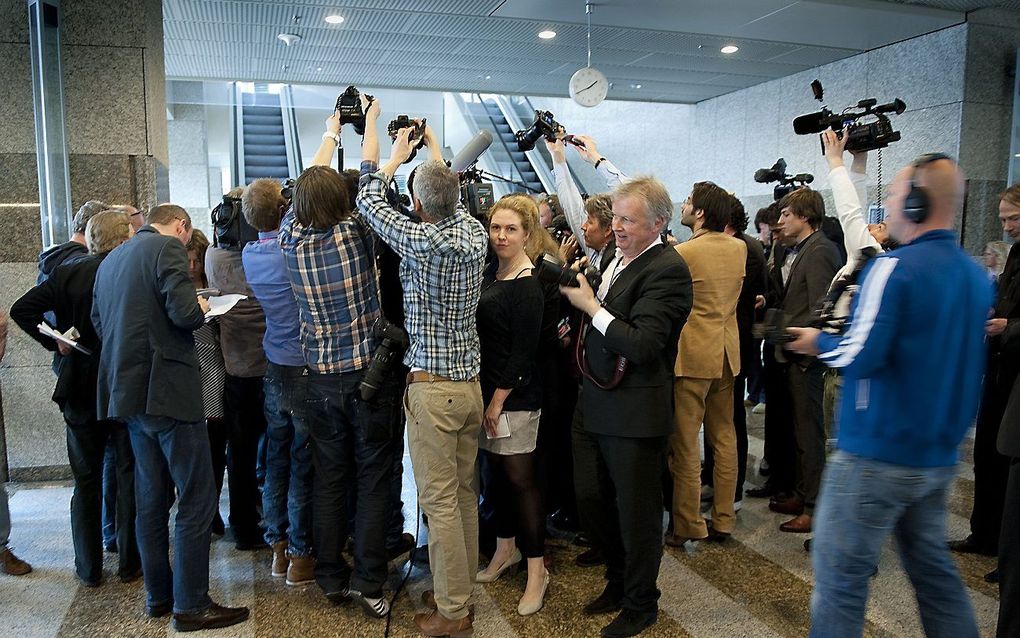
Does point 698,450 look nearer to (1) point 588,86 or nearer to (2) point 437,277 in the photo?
(2) point 437,277

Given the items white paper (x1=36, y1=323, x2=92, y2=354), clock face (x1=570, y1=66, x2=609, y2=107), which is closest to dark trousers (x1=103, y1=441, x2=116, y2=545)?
white paper (x1=36, y1=323, x2=92, y2=354)

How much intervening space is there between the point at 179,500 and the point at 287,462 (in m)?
0.55

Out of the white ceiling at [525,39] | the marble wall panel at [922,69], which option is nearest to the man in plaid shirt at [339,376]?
the white ceiling at [525,39]

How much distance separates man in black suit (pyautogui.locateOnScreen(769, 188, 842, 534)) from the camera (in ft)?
11.1

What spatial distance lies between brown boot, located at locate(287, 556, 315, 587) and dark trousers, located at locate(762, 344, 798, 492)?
2458 mm

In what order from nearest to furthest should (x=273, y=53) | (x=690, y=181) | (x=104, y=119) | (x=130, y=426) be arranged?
(x=130, y=426)
(x=104, y=119)
(x=273, y=53)
(x=690, y=181)

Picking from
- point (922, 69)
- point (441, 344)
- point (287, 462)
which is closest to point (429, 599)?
point (287, 462)

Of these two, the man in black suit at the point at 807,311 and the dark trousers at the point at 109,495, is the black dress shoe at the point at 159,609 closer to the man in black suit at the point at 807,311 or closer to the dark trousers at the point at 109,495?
the dark trousers at the point at 109,495

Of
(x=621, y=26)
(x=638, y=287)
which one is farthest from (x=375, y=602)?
(x=621, y=26)

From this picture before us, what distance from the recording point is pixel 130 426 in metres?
2.53

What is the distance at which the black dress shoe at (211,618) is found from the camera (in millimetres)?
2531

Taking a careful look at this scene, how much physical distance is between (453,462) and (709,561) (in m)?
1.39

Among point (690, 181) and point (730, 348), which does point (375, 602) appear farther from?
point (690, 181)

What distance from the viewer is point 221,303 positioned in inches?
111
